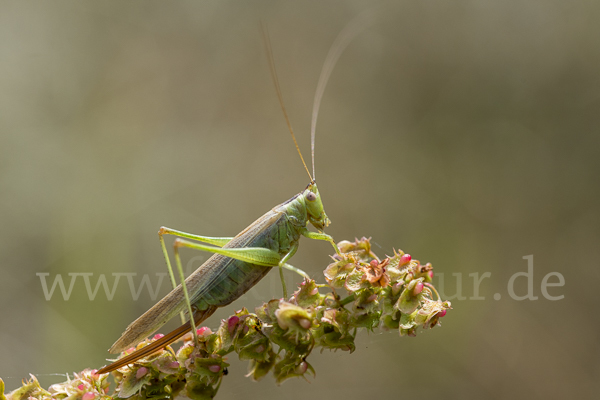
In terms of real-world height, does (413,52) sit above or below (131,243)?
above

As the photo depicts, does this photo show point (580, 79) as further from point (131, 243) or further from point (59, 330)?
point (59, 330)

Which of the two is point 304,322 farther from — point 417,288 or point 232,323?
point 417,288

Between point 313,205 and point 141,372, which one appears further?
point 313,205

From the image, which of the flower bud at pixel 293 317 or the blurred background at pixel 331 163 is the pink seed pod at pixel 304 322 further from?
the blurred background at pixel 331 163

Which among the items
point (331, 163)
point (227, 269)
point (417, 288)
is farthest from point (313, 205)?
point (331, 163)

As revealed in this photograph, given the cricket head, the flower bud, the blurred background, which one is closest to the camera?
the flower bud

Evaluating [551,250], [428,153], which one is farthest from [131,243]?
[551,250]

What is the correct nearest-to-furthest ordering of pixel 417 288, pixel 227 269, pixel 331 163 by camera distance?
pixel 417 288 → pixel 227 269 → pixel 331 163

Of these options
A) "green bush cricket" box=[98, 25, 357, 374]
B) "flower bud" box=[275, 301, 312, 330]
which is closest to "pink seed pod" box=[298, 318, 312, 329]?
"flower bud" box=[275, 301, 312, 330]

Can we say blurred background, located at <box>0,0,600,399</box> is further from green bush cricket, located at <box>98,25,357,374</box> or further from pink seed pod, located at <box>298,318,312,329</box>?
pink seed pod, located at <box>298,318,312,329</box>
